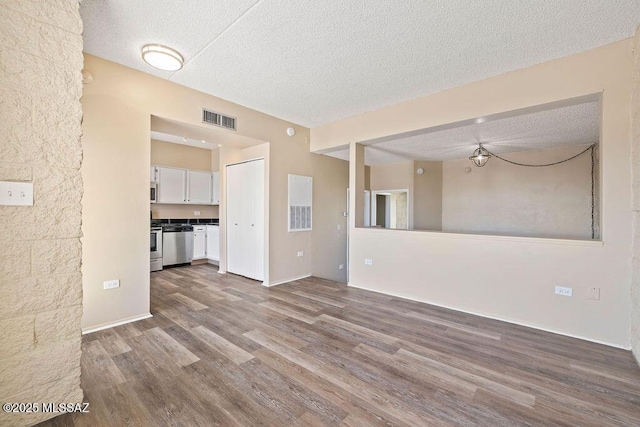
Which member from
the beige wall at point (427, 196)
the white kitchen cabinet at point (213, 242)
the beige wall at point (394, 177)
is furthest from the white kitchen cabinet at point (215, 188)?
the beige wall at point (427, 196)

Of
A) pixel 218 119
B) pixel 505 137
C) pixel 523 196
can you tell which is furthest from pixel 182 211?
pixel 523 196

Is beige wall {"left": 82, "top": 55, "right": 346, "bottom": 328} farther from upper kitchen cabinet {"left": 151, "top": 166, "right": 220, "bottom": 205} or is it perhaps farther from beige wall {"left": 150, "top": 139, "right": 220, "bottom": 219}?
beige wall {"left": 150, "top": 139, "right": 220, "bottom": 219}

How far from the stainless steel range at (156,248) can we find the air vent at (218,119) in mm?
3059

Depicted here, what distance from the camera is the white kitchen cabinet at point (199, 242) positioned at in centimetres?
629

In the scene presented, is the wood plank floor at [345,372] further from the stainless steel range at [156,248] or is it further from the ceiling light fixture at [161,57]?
the ceiling light fixture at [161,57]

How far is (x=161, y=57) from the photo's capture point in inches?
107

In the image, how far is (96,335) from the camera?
269cm

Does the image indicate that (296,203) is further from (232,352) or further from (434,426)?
(434,426)

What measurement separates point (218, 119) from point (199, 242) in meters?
3.58

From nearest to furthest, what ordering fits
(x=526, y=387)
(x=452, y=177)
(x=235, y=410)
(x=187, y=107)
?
1. (x=235, y=410)
2. (x=526, y=387)
3. (x=187, y=107)
4. (x=452, y=177)

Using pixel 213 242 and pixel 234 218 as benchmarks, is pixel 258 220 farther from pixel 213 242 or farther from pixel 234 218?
pixel 213 242

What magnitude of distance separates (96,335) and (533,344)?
4.37 meters

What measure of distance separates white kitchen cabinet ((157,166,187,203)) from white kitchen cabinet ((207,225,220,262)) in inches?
37.1

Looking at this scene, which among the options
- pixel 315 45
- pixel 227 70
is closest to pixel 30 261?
pixel 227 70
